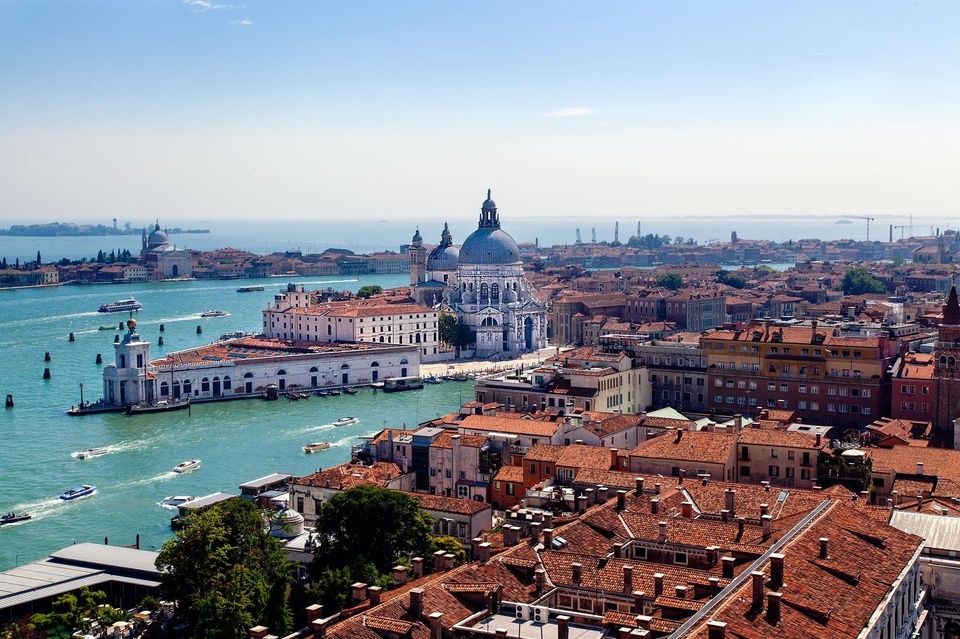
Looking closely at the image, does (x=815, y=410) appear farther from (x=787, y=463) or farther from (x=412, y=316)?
(x=412, y=316)

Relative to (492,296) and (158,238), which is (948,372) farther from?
(158,238)

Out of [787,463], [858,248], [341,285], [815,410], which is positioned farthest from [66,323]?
[858,248]

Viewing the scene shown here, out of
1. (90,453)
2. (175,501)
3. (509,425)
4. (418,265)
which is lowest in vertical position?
(90,453)

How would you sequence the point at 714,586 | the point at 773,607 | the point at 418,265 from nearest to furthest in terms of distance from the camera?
the point at 773,607
the point at 714,586
the point at 418,265

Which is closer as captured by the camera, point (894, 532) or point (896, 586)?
point (896, 586)

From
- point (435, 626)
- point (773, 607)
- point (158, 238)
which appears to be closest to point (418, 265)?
point (435, 626)

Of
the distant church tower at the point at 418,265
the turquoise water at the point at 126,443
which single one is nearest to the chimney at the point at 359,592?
the turquoise water at the point at 126,443
